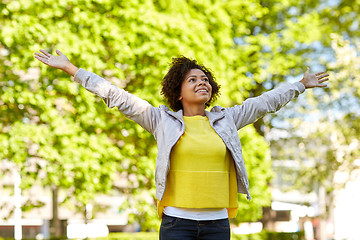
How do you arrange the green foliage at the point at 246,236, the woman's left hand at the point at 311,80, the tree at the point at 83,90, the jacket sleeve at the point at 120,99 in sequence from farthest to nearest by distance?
the green foliage at the point at 246,236 → the tree at the point at 83,90 → the woman's left hand at the point at 311,80 → the jacket sleeve at the point at 120,99

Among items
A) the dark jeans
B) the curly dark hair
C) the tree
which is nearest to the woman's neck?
the curly dark hair

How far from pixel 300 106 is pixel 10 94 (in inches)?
354

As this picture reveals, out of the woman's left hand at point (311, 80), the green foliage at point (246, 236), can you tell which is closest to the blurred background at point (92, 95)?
the green foliage at point (246, 236)

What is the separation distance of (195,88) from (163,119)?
11.3 inches

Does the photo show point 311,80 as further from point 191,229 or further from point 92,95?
point 92,95

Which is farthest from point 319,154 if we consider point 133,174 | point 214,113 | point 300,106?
point 214,113

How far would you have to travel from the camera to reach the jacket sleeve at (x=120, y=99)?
294 cm

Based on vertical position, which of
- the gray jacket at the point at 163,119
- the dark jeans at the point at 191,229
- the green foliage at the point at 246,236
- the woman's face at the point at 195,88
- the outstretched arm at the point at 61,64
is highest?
the outstretched arm at the point at 61,64

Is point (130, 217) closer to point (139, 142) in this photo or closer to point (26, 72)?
point (139, 142)

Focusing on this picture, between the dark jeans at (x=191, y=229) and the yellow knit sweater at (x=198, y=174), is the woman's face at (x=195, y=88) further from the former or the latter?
the dark jeans at (x=191, y=229)

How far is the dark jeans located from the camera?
2.78 meters

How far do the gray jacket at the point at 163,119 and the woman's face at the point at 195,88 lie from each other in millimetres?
110

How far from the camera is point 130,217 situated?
8836 mm

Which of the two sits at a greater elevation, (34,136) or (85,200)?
(34,136)
